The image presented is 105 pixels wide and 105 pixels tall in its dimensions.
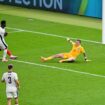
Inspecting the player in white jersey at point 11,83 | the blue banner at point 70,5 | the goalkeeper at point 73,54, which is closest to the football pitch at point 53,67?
the goalkeeper at point 73,54

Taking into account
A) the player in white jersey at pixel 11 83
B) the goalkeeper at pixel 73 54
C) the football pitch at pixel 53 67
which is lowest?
the football pitch at pixel 53 67

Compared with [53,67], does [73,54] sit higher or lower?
higher

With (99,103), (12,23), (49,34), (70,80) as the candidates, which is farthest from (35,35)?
(99,103)

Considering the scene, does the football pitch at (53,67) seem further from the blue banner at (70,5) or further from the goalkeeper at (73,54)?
the blue banner at (70,5)

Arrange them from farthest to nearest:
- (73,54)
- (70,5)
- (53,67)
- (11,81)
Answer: (70,5) → (73,54) → (53,67) → (11,81)

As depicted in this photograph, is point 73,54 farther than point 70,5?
No

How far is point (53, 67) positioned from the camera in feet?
83.2

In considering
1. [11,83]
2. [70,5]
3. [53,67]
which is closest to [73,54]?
[53,67]

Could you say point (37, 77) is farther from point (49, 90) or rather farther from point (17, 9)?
point (17, 9)

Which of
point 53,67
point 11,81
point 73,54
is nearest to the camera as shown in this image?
point 11,81

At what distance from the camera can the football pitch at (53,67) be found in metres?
21.2

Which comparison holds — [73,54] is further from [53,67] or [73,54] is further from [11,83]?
[11,83]

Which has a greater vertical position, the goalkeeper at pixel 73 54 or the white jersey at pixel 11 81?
the white jersey at pixel 11 81

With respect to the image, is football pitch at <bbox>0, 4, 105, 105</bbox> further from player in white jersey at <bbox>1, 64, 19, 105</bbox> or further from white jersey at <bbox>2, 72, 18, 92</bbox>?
white jersey at <bbox>2, 72, 18, 92</bbox>
